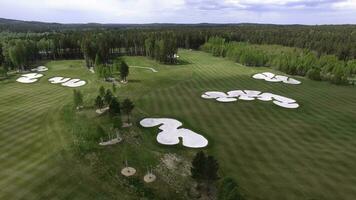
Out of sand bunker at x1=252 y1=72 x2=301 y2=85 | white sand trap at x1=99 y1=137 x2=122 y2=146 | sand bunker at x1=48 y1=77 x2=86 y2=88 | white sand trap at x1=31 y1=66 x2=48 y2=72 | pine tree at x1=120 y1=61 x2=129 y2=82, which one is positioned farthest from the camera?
white sand trap at x1=31 y1=66 x2=48 y2=72

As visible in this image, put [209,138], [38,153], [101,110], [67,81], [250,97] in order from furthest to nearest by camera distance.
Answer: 1. [67,81]
2. [250,97]
3. [101,110]
4. [209,138]
5. [38,153]

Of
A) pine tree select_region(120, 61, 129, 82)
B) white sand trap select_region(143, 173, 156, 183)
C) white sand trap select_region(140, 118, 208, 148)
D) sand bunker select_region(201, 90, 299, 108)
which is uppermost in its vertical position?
pine tree select_region(120, 61, 129, 82)

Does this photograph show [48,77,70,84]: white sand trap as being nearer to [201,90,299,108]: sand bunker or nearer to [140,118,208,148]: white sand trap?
[140,118,208,148]: white sand trap

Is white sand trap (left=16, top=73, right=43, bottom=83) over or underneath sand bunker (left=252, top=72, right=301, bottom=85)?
underneath

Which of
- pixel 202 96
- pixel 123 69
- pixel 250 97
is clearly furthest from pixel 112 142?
pixel 123 69

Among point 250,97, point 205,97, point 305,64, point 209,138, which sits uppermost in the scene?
point 305,64

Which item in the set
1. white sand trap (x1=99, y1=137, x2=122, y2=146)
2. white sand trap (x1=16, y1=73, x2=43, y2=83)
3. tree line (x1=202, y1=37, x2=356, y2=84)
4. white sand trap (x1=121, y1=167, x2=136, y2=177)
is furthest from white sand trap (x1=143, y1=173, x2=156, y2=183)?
tree line (x1=202, y1=37, x2=356, y2=84)

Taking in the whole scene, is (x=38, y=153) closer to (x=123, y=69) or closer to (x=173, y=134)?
(x=173, y=134)
